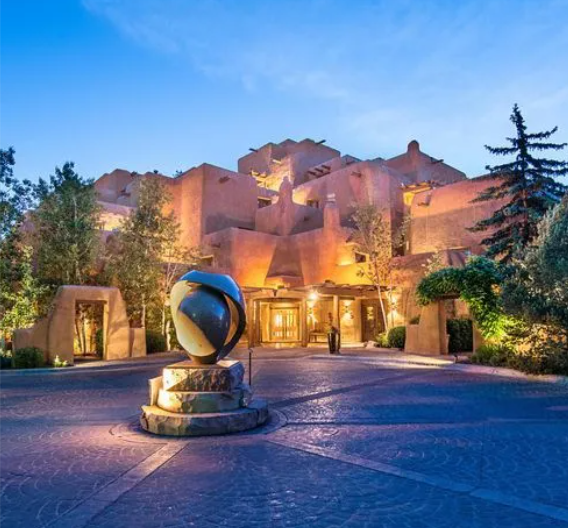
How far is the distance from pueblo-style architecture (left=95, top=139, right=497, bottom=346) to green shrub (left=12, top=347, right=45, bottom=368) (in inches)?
441

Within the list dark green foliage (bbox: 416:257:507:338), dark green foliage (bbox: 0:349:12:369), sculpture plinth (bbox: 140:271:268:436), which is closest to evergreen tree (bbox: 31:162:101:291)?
dark green foliage (bbox: 0:349:12:369)

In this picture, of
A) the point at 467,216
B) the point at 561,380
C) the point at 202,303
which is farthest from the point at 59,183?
the point at 467,216

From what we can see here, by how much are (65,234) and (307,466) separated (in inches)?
724

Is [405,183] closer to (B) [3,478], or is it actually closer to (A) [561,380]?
(A) [561,380]

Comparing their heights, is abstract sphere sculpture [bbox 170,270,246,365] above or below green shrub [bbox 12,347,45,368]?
above

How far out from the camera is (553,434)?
6418mm

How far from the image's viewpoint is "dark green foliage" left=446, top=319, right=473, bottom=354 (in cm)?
2084

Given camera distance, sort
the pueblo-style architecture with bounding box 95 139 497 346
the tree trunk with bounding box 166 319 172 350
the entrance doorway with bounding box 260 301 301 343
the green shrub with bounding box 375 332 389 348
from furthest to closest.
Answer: the entrance doorway with bounding box 260 301 301 343
the pueblo-style architecture with bounding box 95 139 497 346
the green shrub with bounding box 375 332 389 348
the tree trunk with bounding box 166 319 172 350

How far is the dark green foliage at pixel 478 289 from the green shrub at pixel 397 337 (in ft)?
14.0

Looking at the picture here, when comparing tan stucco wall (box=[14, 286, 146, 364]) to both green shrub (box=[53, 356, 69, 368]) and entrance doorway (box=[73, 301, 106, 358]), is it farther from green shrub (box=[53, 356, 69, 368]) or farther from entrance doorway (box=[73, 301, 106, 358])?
entrance doorway (box=[73, 301, 106, 358])

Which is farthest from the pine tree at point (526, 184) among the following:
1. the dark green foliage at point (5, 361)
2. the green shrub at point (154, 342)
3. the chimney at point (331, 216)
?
the dark green foliage at point (5, 361)

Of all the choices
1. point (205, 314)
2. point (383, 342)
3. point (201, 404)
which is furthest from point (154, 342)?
point (201, 404)

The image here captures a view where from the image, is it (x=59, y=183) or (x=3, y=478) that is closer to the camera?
(x=3, y=478)

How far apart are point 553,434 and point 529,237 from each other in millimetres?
15806
